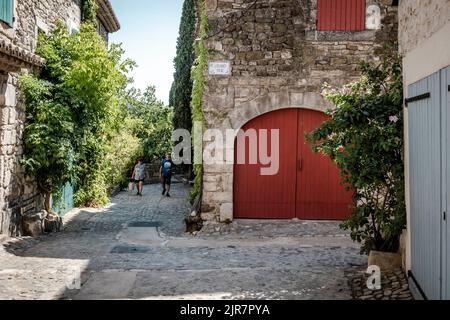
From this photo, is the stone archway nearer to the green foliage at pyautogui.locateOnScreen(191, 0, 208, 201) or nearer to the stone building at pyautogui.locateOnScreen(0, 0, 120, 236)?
the green foliage at pyautogui.locateOnScreen(191, 0, 208, 201)

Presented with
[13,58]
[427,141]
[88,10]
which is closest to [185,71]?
[88,10]

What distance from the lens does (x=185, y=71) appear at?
20.8m

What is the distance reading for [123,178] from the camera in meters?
19.4

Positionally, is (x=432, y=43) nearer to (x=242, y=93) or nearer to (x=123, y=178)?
(x=242, y=93)

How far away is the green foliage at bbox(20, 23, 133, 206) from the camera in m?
9.34

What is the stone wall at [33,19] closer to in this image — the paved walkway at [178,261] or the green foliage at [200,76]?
the green foliage at [200,76]

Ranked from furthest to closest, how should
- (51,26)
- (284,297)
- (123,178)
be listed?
(123,178) → (51,26) → (284,297)

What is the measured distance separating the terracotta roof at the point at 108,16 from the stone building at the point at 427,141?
12.2 m

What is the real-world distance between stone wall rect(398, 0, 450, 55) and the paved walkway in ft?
9.15

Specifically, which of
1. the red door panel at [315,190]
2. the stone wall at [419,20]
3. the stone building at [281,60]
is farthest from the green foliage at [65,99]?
the stone wall at [419,20]

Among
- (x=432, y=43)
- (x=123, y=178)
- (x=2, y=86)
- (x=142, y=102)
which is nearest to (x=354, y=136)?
(x=432, y=43)

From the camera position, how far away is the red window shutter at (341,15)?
32.7 feet

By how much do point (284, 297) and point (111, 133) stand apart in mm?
8645

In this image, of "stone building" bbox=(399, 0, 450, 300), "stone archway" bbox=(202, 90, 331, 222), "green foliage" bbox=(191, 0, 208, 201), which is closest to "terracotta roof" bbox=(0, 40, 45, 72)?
"green foliage" bbox=(191, 0, 208, 201)
